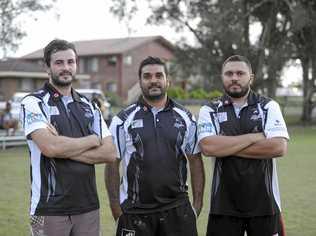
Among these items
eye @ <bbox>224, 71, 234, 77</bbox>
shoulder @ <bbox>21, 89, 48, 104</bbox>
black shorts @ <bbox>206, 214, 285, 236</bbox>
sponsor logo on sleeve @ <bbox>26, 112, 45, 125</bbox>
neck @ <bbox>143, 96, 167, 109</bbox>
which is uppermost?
eye @ <bbox>224, 71, 234, 77</bbox>

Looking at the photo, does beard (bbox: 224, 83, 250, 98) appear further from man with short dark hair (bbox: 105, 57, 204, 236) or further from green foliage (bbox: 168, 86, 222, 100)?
green foliage (bbox: 168, 86, 222, 100)

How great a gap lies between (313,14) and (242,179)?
90.6ft

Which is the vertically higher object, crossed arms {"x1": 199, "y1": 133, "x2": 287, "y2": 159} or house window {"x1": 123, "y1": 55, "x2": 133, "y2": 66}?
house window {"x1": 123, "y1": 55, "x2": 133, "y2": 66}

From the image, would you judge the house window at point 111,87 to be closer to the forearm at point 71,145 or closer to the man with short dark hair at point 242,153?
the man with short dark hair at point 242,153

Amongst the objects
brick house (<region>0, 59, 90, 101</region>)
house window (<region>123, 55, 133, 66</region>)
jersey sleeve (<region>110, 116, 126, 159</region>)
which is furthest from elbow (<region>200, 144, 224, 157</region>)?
house window (<region>123, 55, 133, 66</region>)

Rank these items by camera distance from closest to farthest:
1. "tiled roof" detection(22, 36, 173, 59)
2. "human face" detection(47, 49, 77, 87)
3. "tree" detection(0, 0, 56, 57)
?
"human face" detection(47, 49, 77, 87) → "tree" detection(0, 0, 56, 57) → "tiled roof" detection(22, 36, 173, 59)

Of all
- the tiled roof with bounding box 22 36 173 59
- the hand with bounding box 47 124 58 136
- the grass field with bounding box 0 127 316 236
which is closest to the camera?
the hand with bounding box 47 124 58 136

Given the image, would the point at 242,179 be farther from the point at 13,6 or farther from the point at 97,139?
the point at 13,6

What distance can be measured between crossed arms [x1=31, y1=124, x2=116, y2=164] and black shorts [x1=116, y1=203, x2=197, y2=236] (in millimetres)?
524

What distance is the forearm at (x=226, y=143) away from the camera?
459 centimetres

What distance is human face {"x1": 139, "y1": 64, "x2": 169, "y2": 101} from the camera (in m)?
4.59

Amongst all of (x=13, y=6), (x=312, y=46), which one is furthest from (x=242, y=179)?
(x=312, y=46)

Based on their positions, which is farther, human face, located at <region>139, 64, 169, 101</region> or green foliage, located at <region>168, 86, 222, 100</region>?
green foliage, located at <region>168, 86, 222, 100</region>

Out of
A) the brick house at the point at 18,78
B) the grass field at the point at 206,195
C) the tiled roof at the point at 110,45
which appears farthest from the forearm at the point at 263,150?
the tiled roof at the point at 110,45
